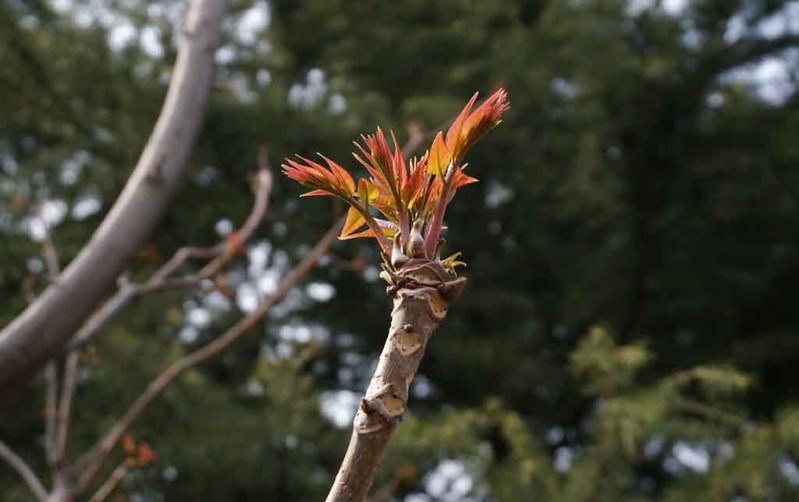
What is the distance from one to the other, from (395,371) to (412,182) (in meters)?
0.10

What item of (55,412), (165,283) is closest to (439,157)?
(165,283)

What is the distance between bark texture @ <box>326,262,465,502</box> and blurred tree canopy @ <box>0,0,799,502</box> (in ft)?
12.1

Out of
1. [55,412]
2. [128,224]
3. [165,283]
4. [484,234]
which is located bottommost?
[484,234]

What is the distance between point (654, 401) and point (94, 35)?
127 inches

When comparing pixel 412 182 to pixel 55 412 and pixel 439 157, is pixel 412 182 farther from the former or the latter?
pixel 55 412

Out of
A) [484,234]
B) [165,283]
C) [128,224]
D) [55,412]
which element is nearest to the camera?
[128,224]

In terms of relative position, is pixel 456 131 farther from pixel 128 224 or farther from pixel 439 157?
pixel 128 224

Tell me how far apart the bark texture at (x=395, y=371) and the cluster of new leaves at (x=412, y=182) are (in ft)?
0.06

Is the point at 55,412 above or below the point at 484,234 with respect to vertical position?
above

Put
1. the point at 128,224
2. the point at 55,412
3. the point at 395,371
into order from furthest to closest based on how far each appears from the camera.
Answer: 1. the point at 55,412
2. the point at 128,224
3. the point at 395,371

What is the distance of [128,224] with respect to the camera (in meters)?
1.34

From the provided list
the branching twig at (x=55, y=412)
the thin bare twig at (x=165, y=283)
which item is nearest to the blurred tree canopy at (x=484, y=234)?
the branching twig at (x=55, y=412)

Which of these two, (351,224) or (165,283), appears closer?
(351,224)

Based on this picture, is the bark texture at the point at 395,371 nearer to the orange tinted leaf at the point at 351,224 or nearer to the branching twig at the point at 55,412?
the orange tinted leaf at the point at 351,224
